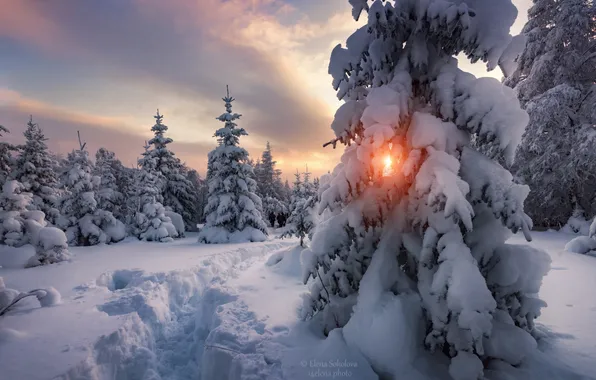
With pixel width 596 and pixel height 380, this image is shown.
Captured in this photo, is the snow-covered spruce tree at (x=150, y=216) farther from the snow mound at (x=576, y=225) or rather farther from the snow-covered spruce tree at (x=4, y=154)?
the snow mound at (x=576, y=225)

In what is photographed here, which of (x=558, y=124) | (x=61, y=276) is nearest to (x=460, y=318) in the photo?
(x=61, y=276)

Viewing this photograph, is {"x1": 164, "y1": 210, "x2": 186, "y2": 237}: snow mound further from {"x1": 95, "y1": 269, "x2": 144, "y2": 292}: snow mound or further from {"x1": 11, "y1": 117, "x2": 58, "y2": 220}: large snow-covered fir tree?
{"x1": 95, "y1": 269, "x2": 144, "y2": 292}: snow mound

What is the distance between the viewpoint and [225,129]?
23891 mm

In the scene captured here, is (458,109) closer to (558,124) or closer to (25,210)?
(558,124)

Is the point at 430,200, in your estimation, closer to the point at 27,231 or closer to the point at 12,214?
the point at 27,231

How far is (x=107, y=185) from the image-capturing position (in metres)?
29.0

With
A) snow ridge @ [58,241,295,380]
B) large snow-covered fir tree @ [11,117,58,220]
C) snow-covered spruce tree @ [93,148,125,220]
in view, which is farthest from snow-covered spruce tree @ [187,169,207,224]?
snow ridge @ [58,241,295,380]

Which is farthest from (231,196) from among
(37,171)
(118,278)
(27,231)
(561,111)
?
(561,111)

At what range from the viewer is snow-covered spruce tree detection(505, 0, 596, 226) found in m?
14.8

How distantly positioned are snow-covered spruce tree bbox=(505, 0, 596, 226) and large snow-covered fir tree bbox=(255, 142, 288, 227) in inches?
1292

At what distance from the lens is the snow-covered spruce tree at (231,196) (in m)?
22.5

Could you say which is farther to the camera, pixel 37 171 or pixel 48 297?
pixel 37 171

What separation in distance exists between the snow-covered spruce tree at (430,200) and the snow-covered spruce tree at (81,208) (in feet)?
73.3

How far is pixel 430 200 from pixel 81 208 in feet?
83.6
